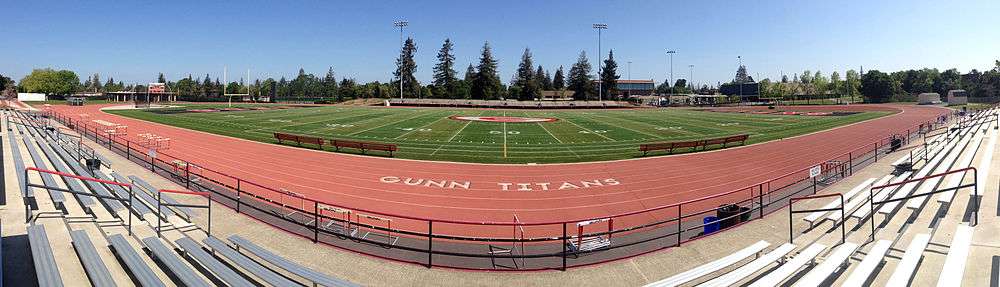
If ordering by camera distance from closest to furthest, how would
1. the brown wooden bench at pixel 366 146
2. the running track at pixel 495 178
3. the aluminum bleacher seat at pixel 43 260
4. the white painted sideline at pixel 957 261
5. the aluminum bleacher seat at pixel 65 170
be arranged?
the white painted sideline at pixel 957 261 < the aluminum bleacher seat at pixel 43 260 < the aluminum bleacher seat at pixel 65 170 < the running track at pixel 495 178 < the brown wooden bench at pixel 366 146

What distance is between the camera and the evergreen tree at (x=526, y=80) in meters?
144

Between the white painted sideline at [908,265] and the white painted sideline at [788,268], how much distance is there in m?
1.12

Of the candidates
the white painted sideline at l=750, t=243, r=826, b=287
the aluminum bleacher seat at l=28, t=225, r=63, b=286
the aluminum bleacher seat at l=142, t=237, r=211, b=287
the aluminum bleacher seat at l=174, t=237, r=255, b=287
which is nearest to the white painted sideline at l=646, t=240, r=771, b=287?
the white painted sideline at l=750, t=243, r=826, b=287

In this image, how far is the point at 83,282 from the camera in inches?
268

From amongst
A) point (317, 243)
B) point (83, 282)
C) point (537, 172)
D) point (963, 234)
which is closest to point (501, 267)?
point (317, 243)

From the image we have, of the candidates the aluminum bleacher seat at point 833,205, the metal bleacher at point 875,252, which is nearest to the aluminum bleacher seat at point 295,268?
the metal bleacher at point 875,252

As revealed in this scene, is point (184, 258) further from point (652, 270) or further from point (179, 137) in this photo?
point (179, 137)

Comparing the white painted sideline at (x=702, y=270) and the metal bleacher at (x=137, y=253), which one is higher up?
the metal bleacher at (x=137, y=253)

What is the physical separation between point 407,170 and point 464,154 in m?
5.74

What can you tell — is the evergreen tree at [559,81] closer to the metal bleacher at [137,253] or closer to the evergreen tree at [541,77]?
the evergreen tree at [541,77]

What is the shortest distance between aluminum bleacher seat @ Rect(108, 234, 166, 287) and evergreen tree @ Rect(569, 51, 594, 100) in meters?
138

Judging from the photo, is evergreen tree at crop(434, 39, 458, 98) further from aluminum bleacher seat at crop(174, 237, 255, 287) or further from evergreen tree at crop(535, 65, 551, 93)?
aluminum bleacher seat at crop(174, 237, 255, 287)

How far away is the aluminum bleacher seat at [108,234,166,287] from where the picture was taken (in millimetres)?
6641

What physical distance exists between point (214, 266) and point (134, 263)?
45.1 inches
